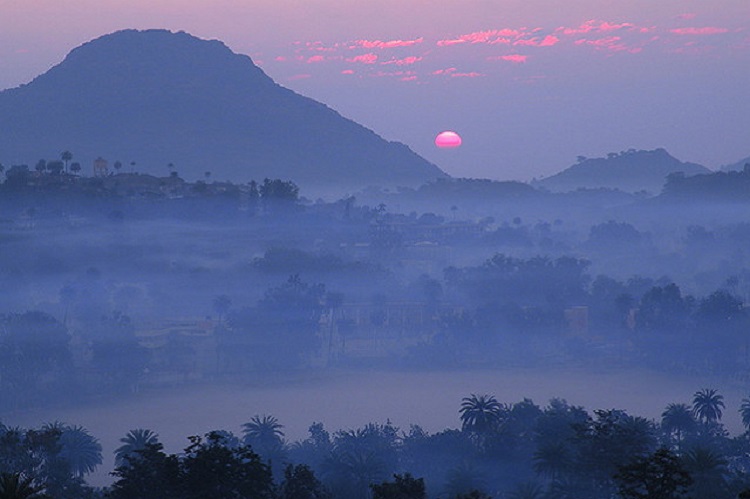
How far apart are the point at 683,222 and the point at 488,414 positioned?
12103 centimetres

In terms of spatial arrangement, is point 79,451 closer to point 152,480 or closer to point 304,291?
point 152,480

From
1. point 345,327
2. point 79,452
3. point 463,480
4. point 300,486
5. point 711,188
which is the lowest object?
point 463,480

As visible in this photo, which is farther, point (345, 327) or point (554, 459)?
point (345, 327)

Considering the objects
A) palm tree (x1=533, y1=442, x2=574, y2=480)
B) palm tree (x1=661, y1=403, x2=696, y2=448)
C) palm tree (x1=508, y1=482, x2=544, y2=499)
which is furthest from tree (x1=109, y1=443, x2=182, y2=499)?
palm tree (x1=661, y1=403, x2=696, y2=448)

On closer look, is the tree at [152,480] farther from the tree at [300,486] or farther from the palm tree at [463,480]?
the palm tree at [463,480]

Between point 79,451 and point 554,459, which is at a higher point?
point 554,459

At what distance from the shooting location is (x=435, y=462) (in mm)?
38188

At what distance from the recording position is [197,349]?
245 feet

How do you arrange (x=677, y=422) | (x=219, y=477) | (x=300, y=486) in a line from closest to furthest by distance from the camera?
(x=219, y=477), (x=300, y=486), (x=677, y=422)

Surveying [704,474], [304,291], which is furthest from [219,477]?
[304,291]

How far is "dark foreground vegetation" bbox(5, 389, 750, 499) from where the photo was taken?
2003 centimetres

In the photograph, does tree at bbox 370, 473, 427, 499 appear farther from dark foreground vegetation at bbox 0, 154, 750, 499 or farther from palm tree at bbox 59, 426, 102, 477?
palm tree at bbox 59, 426, 102, 477

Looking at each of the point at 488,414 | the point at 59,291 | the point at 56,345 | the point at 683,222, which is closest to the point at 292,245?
the point at 59,291

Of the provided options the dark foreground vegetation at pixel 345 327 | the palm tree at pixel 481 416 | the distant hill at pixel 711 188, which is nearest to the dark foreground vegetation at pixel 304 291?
the dark foreground vegetation at pixel 345 327
